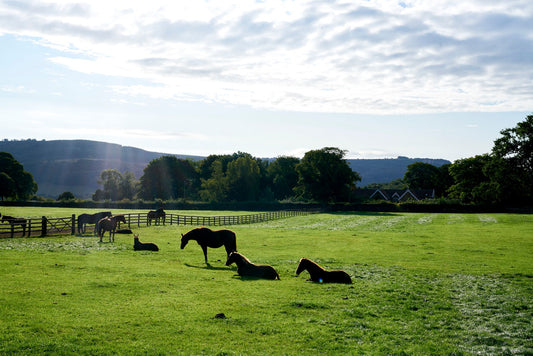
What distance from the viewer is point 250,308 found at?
10586 millimetres

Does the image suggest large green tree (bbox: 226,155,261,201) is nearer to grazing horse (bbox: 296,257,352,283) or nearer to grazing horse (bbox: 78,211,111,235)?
grazing horse (bbox: 78,211,111,235)

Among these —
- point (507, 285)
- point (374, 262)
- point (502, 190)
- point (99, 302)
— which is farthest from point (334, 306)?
point (502, 190)

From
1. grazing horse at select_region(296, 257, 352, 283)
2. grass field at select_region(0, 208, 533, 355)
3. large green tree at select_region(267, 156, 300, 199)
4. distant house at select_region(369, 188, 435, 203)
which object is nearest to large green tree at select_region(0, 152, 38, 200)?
large green tree at select_region(267, 156, 300, 199)

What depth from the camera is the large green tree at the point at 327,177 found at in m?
96.8

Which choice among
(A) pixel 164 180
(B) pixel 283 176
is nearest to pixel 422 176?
(B) pixel 283 176

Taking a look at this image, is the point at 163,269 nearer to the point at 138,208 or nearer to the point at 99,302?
the point at 99,302

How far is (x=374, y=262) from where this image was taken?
64.3 feet

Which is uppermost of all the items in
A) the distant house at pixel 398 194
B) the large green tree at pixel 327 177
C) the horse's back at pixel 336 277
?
the large green tree at pixel 327 177

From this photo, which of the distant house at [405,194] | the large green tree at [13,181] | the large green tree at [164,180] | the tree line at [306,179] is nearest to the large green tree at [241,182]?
the tree line at [306,179]

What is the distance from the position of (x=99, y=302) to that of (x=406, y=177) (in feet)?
422

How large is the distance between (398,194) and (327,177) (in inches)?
1650

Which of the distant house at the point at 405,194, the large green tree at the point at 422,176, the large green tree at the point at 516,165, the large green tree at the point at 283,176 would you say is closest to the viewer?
the large green tree at the point at 516,165

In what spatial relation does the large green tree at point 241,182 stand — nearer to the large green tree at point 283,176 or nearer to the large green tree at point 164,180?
the large green tree at point 283,176

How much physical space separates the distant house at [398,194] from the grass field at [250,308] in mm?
90894
